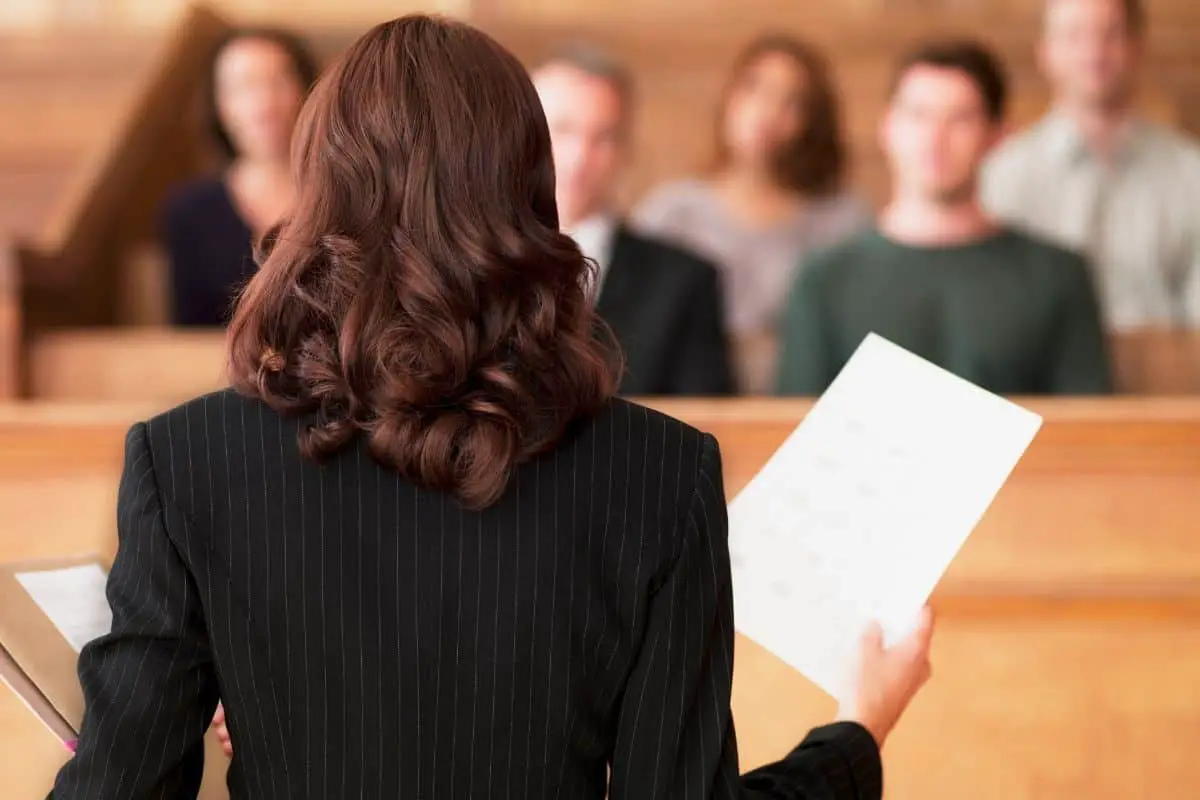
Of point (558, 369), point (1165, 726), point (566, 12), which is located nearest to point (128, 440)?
point (558, 369)

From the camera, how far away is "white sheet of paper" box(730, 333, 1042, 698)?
1168 mm

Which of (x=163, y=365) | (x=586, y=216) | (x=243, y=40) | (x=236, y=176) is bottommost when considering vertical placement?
(x=163, y=365)

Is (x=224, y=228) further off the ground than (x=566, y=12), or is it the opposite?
(x=566, y=12)

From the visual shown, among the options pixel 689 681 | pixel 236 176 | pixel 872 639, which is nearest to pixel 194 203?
pixel 236 176

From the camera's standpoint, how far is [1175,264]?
3.45 metres

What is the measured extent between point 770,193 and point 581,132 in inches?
35.5

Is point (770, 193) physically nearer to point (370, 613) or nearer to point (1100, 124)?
point (1100, 124)

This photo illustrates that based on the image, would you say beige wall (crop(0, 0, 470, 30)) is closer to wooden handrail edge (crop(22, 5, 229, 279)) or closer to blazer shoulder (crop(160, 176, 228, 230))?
wooden handrail edge (crop(22, 5, 229, 279))

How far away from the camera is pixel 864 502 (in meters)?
1.21

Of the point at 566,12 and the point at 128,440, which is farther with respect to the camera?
the point at 566,12

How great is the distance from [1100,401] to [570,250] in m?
1.28

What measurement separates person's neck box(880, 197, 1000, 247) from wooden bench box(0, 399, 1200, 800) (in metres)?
0.85

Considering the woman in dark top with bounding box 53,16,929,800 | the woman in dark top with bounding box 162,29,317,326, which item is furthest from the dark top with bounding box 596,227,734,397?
the woman in dark top with bounding box 53,16,929,800

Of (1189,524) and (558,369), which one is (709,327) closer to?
(1189,524)
